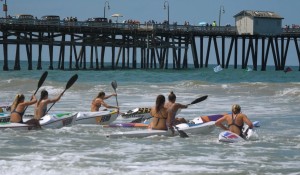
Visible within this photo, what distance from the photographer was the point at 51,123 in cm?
1870

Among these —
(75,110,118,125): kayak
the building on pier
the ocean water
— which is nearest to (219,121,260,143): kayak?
the ocean water

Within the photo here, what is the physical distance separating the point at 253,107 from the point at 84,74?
102 ft

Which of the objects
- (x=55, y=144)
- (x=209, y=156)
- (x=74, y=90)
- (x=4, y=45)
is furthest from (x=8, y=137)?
(x=4, y=45)

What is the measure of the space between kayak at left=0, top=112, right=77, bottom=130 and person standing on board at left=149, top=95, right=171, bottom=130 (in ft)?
10.1

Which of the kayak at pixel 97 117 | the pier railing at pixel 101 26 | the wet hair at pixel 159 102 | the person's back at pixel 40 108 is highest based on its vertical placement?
the pier railing at pixel 101 26

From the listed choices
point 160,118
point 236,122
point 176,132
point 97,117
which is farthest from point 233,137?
point 97,117

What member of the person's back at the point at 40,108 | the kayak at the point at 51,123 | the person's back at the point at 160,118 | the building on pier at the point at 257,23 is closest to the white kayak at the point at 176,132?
the person's back at the point at 160,118

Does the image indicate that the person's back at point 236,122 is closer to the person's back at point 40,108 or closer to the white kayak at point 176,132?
the white kayak at point 176,132

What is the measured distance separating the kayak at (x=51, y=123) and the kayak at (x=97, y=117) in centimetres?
45

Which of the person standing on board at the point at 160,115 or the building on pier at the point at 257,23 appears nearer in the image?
the person standing on board at the point at 160,115

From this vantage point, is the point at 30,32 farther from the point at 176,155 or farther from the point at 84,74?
the point at 176,155

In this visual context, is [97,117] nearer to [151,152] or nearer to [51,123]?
[51,123]

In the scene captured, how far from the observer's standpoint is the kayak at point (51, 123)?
17869 mm

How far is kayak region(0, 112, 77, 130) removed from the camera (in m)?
17.9
